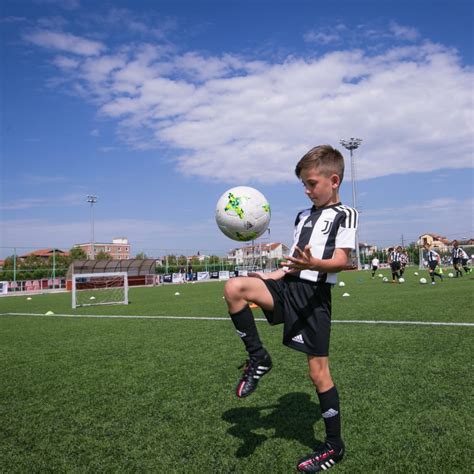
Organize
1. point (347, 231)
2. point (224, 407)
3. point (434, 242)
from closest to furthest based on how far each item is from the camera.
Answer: point (347, 231) → point (224, 407) → point (434, 242)

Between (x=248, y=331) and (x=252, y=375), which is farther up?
(x=248, y=331)

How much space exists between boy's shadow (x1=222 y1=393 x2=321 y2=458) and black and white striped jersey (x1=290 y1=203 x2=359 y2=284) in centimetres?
119

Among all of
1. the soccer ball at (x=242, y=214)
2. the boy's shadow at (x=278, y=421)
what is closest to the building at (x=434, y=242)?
the soccer ball at (x=242, y=214)

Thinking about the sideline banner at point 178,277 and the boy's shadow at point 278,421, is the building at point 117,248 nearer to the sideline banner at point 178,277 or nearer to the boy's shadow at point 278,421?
the sideline banner at point 178,277

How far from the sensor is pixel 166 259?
50.0m

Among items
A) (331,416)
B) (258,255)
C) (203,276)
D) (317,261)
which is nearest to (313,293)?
(317,261)

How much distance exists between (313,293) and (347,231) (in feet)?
1.59

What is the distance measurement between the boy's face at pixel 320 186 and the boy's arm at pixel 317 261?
432 mm

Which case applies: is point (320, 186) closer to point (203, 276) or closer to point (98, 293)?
point (98, 293)

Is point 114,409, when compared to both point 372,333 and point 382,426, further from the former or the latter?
point 372,333

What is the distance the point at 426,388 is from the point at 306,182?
244cm

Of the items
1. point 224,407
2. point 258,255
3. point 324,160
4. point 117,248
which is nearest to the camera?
point 324,160

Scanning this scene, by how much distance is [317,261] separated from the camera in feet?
8.80

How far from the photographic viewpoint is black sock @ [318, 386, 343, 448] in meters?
2.82
